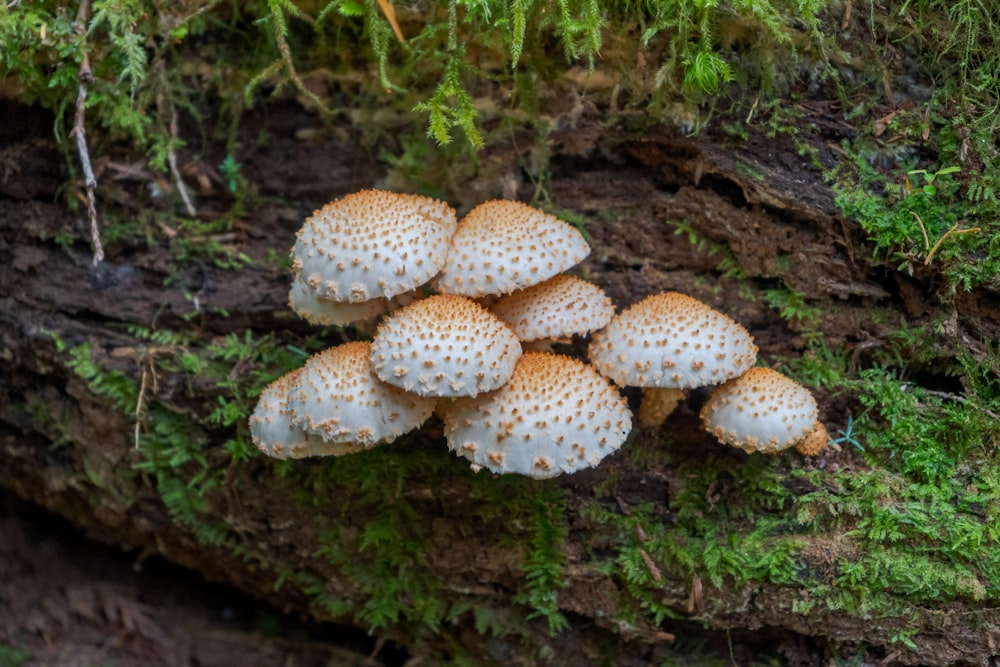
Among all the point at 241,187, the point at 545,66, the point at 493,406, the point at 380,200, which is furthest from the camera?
the point at 241,187

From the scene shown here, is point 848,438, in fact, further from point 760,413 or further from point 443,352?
point 443,352

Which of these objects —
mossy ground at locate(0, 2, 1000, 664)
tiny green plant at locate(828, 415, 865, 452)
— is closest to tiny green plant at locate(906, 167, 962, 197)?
mossy ground at locate(0, 2, 1000, 664)

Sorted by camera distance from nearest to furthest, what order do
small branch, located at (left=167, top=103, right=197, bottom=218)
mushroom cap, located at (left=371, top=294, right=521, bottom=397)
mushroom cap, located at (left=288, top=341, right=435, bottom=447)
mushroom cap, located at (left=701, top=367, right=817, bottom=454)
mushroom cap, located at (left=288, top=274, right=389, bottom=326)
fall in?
mushroom cap, located at (left=371, top=294, right=521, bottom=397)
mushroom cap, located at (left=288, top=341, right=435, bottom=447)
mushroom cap, located at (left=701, top=367, right=817, bottom=454)
mushroom cap, located at (left=288, top=274, right=389, bottom=326)
small branch, located at (left=167, top=103, right=197, bottom=218)

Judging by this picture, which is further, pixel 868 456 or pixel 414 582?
pixel 414 582

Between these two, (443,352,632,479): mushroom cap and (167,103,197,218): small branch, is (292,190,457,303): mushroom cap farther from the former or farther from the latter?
(167,103,197,218): small branch

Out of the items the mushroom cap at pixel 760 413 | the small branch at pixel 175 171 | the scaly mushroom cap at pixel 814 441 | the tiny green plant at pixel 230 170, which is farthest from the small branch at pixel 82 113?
the scaly mushroom cap at pixel 814 441

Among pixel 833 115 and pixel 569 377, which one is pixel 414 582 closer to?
pixel 569 377

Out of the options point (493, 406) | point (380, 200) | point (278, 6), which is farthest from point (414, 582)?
point (278, 6)
